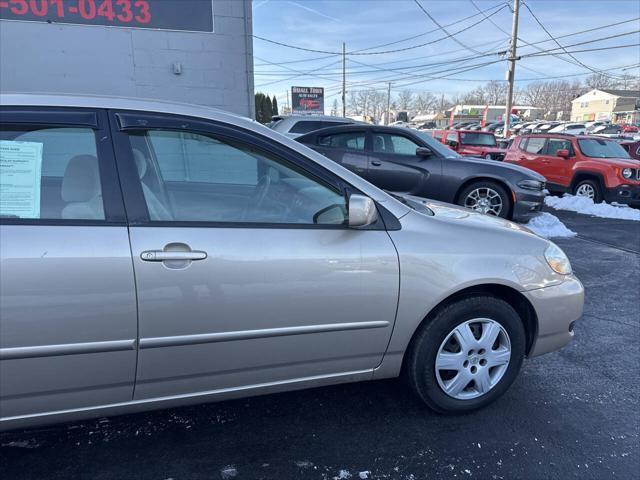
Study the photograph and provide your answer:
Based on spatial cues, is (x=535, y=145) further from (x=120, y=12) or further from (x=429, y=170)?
(x=120, y=12)

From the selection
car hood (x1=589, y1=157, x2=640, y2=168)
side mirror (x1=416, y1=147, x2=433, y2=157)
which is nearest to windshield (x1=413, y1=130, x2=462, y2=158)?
side mirror (x1=416, y1=147, x2=433, y2=157)

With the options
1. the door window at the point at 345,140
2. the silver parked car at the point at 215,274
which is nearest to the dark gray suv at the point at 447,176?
the door window at the point at 345,140

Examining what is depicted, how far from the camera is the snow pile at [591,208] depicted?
8.89m

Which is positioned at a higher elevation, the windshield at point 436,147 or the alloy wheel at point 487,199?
the windshield at point 436,147

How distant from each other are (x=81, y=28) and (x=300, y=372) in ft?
23.5

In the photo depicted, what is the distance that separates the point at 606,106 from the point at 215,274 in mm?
100093

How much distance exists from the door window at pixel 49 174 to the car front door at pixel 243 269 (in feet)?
0.47

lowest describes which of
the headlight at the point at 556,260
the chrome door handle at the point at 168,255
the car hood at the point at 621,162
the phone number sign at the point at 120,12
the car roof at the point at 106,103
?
the headlight at the point at 556,260

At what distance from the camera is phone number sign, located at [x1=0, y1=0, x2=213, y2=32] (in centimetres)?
665

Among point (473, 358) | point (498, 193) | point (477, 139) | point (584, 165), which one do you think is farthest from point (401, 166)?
point (477, 139)

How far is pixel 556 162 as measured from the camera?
10.6m

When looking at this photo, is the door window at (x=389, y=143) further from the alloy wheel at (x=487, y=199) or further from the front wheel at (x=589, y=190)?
the front wheel at (x=589, y=190)

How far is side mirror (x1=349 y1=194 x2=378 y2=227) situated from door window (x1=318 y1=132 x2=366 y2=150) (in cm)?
551

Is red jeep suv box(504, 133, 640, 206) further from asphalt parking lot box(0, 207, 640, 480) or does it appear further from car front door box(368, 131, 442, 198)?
asphalt parking lot box(0, 207, 640, 480)
